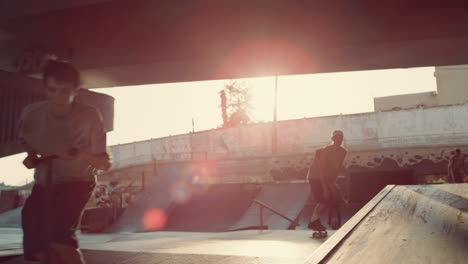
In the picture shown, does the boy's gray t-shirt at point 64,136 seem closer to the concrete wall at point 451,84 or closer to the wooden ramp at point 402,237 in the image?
the wooden ramp at point 402,237

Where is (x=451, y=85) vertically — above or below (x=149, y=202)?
above

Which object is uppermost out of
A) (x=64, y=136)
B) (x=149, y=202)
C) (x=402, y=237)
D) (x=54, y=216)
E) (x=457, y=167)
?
(x=64, y=136)

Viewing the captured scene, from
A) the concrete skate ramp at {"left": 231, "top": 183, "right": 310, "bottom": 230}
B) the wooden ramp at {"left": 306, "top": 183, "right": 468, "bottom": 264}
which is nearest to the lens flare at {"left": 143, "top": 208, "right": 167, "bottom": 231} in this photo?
the concrete skate ramp at {"left": 231, "top": 183, "right": 310, "bottom": 230}

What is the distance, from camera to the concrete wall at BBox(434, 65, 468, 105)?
32844 millimetres

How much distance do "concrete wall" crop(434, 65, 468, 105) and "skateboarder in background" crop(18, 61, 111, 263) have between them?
121 feet

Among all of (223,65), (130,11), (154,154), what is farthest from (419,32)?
(154,154)

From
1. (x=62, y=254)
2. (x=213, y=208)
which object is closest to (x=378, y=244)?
(x=62, y=254)

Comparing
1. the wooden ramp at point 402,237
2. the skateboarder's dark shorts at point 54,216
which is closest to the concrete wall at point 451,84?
the wooden ramp at point 402,237

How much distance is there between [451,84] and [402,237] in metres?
36.4

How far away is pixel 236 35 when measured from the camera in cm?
629

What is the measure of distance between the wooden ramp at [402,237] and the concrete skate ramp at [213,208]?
754 cm

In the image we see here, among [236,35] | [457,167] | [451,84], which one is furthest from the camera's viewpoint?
[451,84]

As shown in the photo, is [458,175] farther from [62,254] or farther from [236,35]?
[62,254]

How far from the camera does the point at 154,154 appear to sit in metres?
35.9
